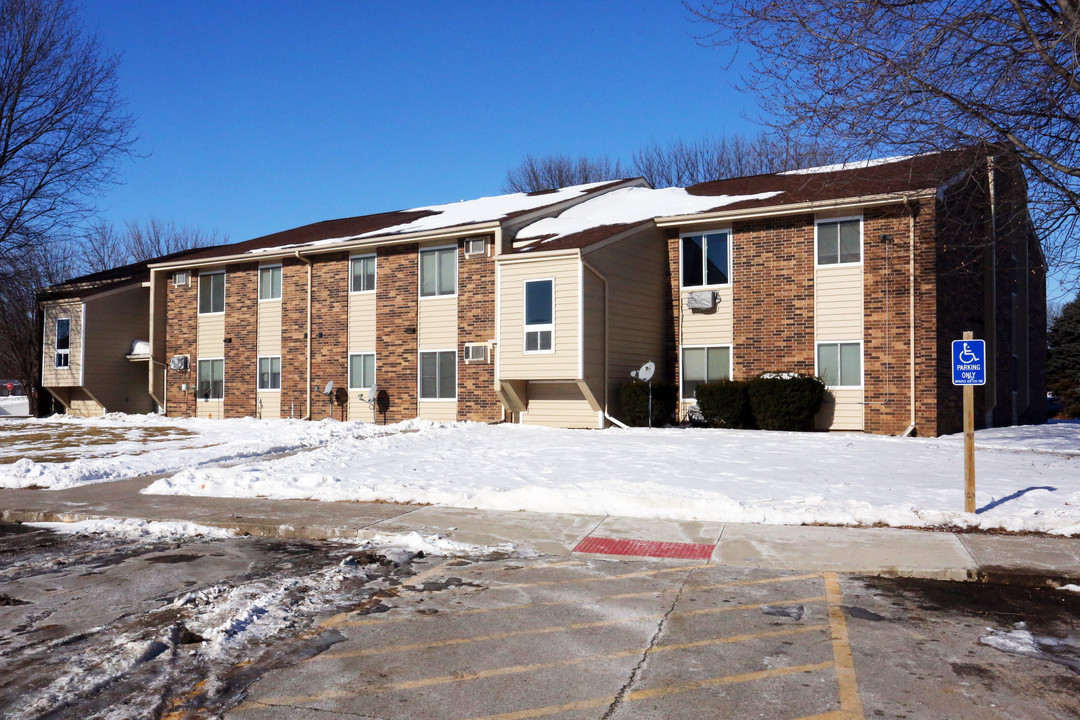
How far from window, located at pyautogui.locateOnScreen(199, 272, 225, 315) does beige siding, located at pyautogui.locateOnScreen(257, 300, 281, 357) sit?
2.10 meters

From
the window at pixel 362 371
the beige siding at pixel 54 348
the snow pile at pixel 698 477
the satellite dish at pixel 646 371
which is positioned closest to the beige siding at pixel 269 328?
the window at pixel 362 371

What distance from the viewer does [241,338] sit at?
90.5 feet

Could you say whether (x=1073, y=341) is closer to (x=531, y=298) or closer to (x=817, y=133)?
(x=531, y=298)

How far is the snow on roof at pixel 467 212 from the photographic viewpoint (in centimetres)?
2512

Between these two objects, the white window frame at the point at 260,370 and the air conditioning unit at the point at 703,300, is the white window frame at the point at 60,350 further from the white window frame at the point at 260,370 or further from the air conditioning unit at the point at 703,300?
the air conditioning unit at the point at 703,300

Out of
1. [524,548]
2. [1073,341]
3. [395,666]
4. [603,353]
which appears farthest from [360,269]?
[1073,341]

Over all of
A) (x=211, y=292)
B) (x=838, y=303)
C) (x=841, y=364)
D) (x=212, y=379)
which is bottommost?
(x=212, y=379)

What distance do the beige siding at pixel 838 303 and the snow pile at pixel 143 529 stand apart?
15078mm

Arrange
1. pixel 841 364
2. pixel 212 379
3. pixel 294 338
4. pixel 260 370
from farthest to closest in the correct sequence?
pixel 212 379 → pixel 260 370 → pixel 294 338 → pixel 841 364

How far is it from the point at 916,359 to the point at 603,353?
7.16 m

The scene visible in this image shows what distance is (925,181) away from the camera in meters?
18.6

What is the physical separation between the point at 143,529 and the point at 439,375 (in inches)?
549

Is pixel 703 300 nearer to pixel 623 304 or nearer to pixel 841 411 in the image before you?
pixel 623 304

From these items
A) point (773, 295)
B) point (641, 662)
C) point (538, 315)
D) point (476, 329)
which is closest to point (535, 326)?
point (538, 315)
